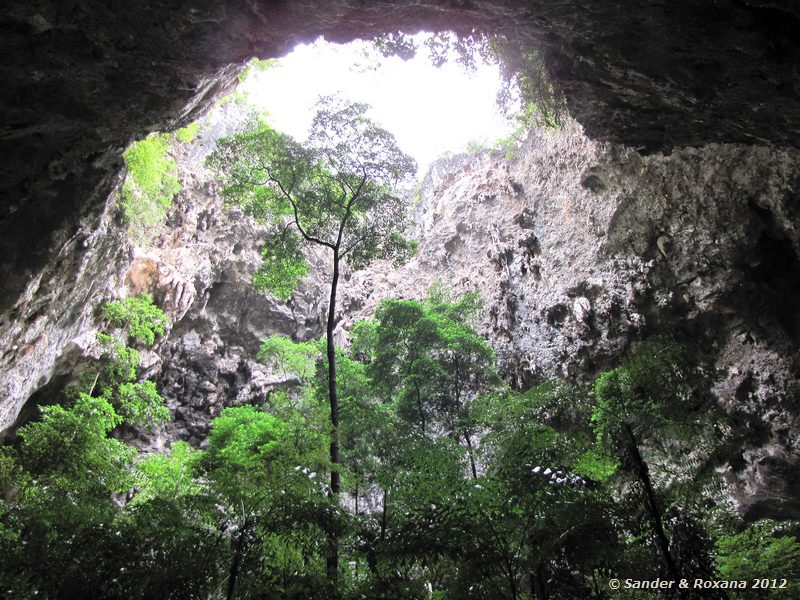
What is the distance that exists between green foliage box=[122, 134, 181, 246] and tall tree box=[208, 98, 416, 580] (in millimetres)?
2600

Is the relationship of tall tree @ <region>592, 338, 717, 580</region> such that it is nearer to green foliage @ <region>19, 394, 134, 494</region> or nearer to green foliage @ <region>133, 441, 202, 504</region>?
green foliage @ <region>133, 441, 202, 504</region>

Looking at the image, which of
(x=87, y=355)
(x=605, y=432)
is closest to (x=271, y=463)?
(x=605, y=432)

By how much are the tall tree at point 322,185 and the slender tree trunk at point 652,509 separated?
6693mm

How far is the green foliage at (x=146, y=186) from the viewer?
1202 centimetres

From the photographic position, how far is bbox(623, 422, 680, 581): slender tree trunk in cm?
466

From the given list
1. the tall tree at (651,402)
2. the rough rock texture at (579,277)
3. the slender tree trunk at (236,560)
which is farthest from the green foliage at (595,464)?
the slender tree trunk at (236,560)

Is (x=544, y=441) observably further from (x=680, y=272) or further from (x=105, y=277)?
(x=105, y=277)

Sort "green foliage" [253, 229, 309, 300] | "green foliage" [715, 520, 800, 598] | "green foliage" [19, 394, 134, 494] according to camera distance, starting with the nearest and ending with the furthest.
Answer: "green foliage" [715, 520, 800, 598]
"green foliage" [19, 394, 134, 494]
"green foliage" [253, 229, 309, 300]

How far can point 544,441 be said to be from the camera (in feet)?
21.1

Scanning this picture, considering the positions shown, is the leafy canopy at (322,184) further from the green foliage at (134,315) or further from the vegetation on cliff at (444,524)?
the green foliage at (134,315)

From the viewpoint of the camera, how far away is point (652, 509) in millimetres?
4809

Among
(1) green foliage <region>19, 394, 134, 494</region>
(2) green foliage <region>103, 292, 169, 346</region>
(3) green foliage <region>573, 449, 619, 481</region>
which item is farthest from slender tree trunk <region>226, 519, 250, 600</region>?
(2) green foliage <region>103, 292, 169, 346</region>

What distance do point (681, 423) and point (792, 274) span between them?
6.55 meters

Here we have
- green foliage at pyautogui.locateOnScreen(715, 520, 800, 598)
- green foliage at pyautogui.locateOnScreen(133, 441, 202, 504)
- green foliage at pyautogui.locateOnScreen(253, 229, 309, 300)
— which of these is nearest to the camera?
green foliage at pyautogui.locateOnScreen(715, 520, 800, 598)
